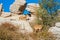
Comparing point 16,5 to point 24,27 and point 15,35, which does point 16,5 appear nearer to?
point 24,27

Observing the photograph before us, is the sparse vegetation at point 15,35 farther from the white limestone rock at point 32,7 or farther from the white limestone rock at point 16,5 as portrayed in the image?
the white limestone rock at point 16,5

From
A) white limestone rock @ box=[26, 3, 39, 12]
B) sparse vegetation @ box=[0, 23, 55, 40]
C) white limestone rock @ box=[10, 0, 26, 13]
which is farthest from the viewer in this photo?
white limestone rock @ box=[10, 0, 26, 13]

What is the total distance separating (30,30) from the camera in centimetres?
1728

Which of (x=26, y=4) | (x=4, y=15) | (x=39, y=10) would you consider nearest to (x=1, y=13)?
(x=4, y=15)

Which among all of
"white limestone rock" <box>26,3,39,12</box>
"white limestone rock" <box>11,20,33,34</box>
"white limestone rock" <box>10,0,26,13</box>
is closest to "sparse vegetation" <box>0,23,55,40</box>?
"white limestone rock" <box>11,20,33,34</box>

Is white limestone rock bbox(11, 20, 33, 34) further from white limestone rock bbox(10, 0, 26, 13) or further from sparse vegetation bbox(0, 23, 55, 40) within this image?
white limestone rock bbox(10, 0, 26, 13)

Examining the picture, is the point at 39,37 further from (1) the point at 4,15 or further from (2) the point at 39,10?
(1) the point at 4,15

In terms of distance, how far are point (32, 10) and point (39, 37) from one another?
15.8 feet

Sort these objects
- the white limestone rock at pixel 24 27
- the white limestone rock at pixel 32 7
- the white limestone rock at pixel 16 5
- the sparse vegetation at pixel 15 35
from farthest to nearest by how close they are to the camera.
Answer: the white limestone rock at pixel 16 5 → the white limestone rock at pixel 32 7 → the white limestone rock at pixel 24 27 → the sparse vegetation at pixel 15 35

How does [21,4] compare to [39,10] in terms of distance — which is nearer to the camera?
[39,10]

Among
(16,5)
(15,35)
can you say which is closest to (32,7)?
(16,5)

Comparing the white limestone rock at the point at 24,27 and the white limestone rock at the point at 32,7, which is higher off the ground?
the white limestone rock at the point at 32,7

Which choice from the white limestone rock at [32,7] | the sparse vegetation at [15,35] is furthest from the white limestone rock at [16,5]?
the sparse vegetation at [15,35]

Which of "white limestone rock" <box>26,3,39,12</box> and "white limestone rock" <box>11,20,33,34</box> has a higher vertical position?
"white limestone rock" <box>26,3,39,12</box>
